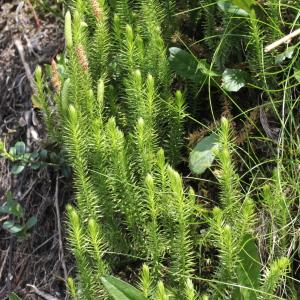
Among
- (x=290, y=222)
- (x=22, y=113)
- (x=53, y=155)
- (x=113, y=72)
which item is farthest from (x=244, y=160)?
(x=22, y=113)

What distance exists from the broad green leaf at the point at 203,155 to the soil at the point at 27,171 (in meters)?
0.54

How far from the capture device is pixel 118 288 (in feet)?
5.32

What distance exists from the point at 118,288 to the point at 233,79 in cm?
69

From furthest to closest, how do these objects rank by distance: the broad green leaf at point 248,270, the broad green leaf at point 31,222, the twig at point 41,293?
1. the broad green leaf at point 31,222
2. the twig at point 41,293
3. the broad green leaf at point 248,270

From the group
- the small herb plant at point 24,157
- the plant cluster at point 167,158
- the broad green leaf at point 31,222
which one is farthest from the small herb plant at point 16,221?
the plant cluster at point 167,158

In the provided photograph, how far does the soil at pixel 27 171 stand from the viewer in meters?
2.16

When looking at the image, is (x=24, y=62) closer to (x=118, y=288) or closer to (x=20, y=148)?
(x=20, y=148)

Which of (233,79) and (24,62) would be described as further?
(24,62)

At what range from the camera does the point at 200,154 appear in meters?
1.85

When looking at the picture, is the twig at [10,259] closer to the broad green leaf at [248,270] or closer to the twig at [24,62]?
the twig at [24,62]

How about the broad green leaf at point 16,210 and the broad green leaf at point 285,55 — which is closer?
the broad green leaf at point 285,55

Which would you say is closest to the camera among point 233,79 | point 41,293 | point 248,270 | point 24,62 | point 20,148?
point 248,270

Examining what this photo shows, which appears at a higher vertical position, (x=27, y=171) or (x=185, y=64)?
(x=185, y=64)

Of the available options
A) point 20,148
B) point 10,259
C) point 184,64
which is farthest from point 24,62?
point 184,64
